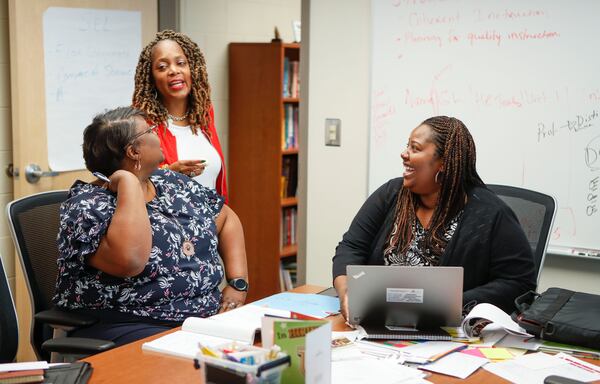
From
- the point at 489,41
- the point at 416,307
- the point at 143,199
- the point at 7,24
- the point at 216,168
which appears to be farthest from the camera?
the point at 7,24

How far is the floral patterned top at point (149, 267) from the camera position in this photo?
2137mm

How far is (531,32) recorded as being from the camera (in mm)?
3037

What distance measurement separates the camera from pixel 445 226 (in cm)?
230

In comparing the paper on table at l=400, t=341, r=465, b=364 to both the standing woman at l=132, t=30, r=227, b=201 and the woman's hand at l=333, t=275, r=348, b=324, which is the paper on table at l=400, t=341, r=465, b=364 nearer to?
the woman's hand at l=333, t=275, r=348, b=324

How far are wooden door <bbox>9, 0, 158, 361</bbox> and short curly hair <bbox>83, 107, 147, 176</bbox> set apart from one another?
1.16 meters

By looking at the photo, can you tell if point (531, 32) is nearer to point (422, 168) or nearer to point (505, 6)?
point (505, 6)

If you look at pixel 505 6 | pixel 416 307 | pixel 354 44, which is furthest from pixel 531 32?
pixel 416 307

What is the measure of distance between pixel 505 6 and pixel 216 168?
1349 mm

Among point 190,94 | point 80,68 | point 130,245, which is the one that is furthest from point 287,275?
point 130,245

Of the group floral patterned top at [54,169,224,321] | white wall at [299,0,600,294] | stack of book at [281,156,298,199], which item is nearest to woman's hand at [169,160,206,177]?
floral patterned top at [54,169,224,321]

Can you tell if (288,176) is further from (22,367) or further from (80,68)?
(22,367)

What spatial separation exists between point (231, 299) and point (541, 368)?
1.05m

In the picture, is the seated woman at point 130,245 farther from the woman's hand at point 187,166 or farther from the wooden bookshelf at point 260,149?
the wooden bookshelf at point 260,149

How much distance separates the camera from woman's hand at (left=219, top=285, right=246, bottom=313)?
95.0 inches
